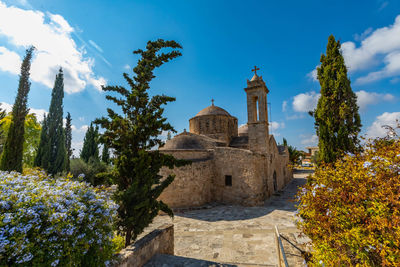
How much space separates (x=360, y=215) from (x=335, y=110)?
8.82 m

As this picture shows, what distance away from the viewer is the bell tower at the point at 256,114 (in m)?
13.4

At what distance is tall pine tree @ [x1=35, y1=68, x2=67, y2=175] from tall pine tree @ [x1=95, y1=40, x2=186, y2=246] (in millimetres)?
14238

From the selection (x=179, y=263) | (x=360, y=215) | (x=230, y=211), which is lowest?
(x=230, y=211)

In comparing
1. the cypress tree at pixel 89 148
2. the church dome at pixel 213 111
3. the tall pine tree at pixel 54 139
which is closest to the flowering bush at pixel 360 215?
the church dome at pixel 213 111

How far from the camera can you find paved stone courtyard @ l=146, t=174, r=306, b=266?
14.5ft

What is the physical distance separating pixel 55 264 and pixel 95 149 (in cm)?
2313

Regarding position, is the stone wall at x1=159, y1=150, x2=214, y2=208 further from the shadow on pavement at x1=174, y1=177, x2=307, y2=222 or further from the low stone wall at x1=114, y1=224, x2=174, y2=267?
the low stone wall at x1=114, y1=224, x2=174, y2=267

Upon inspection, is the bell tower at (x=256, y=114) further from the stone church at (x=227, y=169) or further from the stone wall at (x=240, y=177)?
the stone wall at (x=240, y=177)

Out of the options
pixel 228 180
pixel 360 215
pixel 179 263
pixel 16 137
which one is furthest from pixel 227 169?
pixel 16 137

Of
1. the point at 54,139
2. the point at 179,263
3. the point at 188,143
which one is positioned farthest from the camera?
the point at 54,139

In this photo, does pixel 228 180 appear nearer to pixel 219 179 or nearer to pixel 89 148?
pixel 219 179

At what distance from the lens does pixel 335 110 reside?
9.20m

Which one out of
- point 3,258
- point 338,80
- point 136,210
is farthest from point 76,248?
point 338,80

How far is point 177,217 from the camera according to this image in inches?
401
